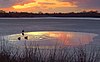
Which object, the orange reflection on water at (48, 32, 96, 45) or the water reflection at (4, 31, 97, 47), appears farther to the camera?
the orange reflection on water at (48, 32, 96, 45)

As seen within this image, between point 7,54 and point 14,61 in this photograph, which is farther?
point 7,54

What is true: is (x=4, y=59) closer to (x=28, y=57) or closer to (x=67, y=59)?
(x=28, y=57)

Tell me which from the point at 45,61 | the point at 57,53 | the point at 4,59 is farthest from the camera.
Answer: the point at 57,53

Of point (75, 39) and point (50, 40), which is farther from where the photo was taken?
point (75, 39)

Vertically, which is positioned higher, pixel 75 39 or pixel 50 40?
pixel 50 40

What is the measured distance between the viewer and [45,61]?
907cm

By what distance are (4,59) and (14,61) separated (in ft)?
0.86

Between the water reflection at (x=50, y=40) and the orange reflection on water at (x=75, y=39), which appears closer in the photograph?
the water reflection at (x=50, y=40)

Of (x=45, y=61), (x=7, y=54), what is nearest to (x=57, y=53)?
(x=45, y=61)

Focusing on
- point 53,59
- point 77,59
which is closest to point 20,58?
point 53,59

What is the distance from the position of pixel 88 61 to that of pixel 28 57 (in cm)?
157

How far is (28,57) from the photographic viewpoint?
28.4 feet

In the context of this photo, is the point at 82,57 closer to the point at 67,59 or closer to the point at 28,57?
the point at 67,59

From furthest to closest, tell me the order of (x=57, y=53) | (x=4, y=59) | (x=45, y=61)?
(x=57, y=53) < (x=45, y=61) < (x=4, y=59)
